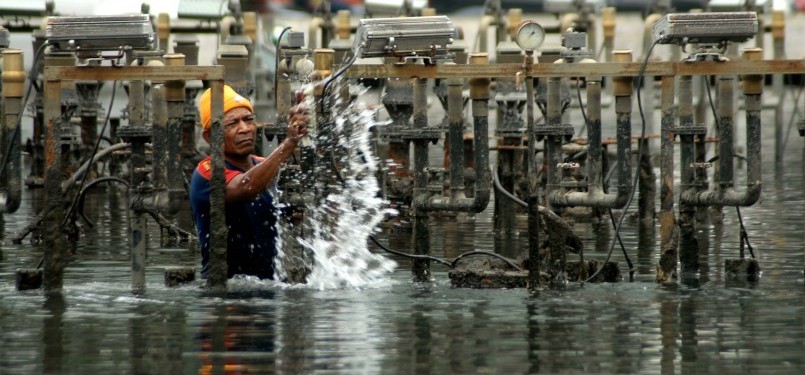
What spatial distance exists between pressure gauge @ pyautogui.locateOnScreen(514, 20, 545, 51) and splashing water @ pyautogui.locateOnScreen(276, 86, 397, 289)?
1869 mm

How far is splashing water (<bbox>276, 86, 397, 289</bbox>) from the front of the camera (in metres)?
14.4

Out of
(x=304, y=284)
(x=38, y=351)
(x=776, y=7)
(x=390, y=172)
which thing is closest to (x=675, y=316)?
(x=304, y=284)

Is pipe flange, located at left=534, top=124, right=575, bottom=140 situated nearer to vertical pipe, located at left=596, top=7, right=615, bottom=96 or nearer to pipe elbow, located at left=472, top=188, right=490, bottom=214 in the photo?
pipe elbow, located at left=472, top=188, right=490, bottom=214

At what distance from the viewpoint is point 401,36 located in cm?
1375

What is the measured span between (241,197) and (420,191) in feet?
5.26

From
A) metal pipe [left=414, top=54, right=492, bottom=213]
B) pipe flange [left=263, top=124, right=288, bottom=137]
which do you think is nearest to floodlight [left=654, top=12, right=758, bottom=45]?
metal pipe [left=414, top=54, right=492, bottom=213]

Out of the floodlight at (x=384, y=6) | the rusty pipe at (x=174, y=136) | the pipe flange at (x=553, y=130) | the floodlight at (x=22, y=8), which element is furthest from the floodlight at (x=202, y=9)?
the rusty pipe at (x=174, y=136)

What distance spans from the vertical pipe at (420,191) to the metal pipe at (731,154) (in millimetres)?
1834

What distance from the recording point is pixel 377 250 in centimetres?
1636

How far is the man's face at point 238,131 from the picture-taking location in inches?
531

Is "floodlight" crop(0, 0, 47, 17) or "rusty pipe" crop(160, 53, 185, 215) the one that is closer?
"rusty pipe" crop(160, 53, 185, 215)

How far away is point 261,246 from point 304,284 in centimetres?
51

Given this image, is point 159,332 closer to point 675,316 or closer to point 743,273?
point 675,316

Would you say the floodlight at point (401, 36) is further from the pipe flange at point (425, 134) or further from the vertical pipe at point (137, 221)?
the vertical pipe at point (137, 221)
